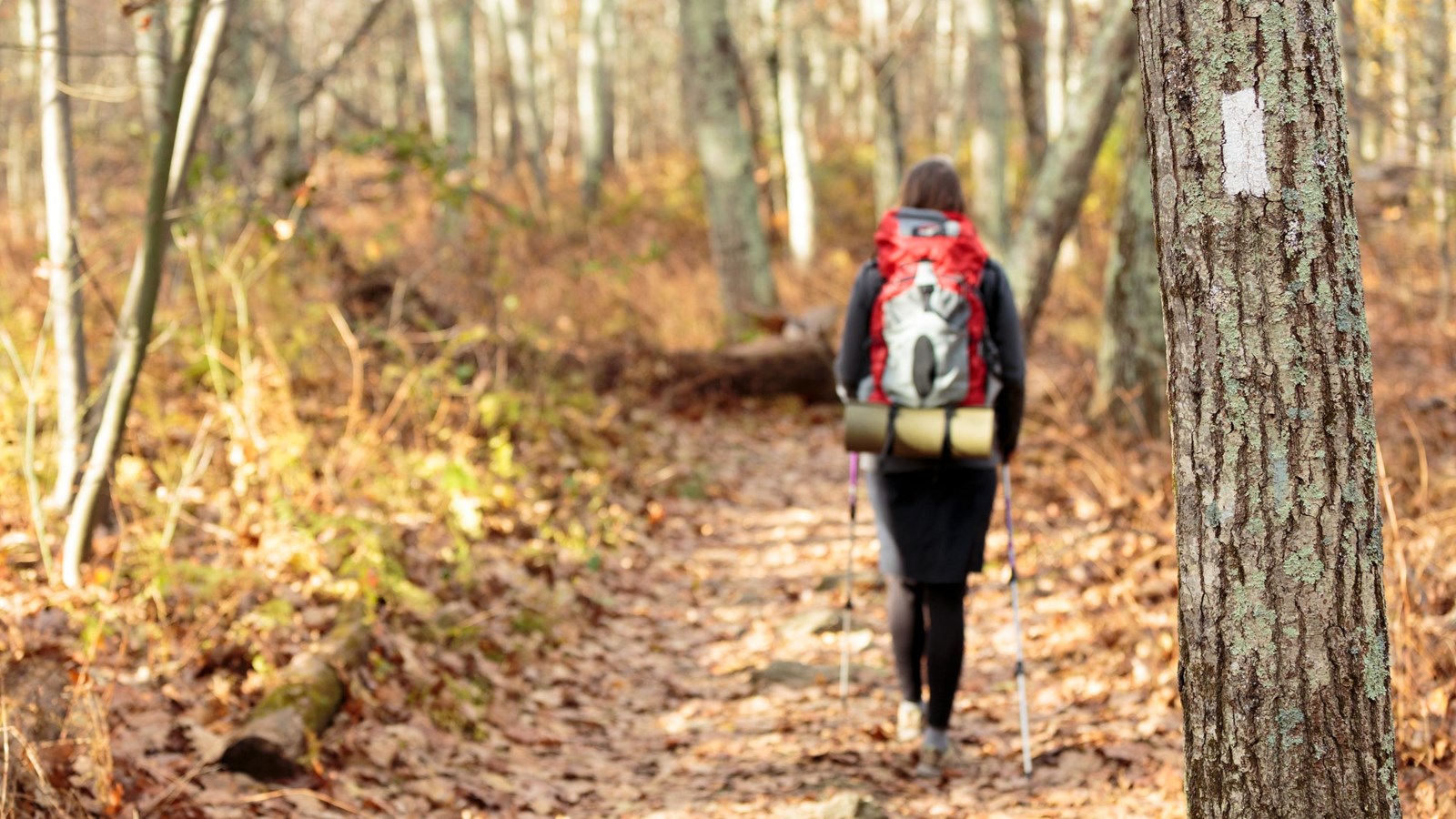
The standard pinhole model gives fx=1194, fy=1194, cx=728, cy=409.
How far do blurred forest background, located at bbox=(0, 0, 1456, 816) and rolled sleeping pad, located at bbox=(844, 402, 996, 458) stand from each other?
45.5 inches

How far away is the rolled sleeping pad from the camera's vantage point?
12.8 feet

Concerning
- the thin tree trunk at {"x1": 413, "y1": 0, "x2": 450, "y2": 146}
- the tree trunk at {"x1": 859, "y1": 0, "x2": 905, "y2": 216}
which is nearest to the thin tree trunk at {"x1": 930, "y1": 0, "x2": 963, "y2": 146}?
the tree trunk at {"x1": 859, "y1": 0, "x2": 905, "y2": 216}

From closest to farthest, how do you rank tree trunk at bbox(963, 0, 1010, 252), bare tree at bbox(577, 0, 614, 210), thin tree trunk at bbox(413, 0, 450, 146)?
tree trunk at bbox(963, 0, 1010, 252) < thin tree trunk at bbox(413, 0, 450, 146) < bare tree at bbox(577, 0, 614, 210)

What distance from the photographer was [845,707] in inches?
192

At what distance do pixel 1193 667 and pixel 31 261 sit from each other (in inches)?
346

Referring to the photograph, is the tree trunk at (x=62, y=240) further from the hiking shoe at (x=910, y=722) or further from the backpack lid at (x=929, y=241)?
the hiking shoe at (x=910, y=722)

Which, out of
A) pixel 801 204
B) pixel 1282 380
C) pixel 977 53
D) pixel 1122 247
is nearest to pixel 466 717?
pixel 1282 380

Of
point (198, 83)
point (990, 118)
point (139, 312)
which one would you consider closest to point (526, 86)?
point (990, 118)

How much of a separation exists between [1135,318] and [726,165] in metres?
4.57

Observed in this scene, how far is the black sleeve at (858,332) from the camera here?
13.6 feet

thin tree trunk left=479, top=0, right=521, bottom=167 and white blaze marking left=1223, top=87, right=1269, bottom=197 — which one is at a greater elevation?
thin tree trunk left=479, top=0, right=521, bottom=167

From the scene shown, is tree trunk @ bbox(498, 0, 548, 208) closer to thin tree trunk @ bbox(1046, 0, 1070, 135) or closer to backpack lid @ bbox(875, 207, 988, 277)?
thin tree trunk @ bbox(1046, 0, 1070, 135)

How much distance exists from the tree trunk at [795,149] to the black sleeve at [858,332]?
37.4ft

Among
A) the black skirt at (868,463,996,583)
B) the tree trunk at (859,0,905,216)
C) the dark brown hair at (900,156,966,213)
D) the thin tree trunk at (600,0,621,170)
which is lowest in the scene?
the black skirt at (868,463,996,583)
